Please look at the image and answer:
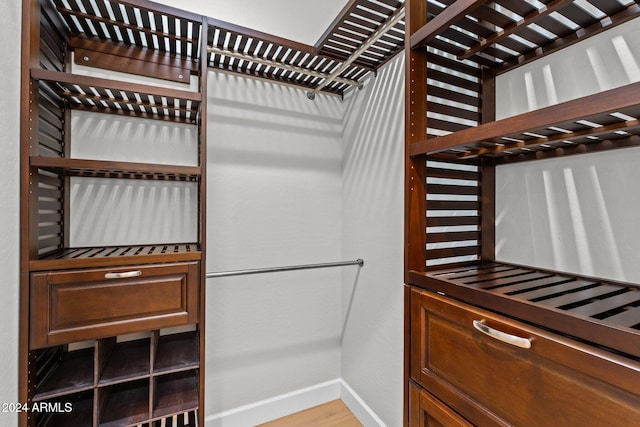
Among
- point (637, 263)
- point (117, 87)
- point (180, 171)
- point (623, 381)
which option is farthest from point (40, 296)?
point (637, 263)

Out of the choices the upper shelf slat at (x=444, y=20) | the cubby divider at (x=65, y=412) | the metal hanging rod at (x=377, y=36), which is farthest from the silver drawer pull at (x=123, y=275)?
the metal hanging rod at (x=377, y=36)

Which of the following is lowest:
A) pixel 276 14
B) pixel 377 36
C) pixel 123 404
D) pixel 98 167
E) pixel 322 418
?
pixel 322 418

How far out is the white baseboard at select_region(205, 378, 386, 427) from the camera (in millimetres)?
1668

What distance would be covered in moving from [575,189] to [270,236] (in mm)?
1402

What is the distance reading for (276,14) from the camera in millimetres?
1754

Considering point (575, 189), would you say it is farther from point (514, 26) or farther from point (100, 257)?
point (100, 257)

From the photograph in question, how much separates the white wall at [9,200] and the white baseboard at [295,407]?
1.02 meters

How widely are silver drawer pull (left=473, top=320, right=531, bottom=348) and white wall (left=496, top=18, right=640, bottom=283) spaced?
439 mm

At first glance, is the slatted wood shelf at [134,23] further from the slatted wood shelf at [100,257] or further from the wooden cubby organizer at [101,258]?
the slatted wood shelf at [100,257]

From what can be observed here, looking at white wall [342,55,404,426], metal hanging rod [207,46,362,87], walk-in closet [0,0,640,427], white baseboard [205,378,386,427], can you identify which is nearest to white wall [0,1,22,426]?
walk-in closet [0,0,640,427]

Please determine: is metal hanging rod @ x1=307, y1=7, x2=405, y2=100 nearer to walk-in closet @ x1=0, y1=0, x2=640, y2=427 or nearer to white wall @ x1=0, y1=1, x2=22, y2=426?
walk-in closet @ x1=0, y1=0, x2=640, y2=427

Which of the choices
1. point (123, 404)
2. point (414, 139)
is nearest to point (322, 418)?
point (123, 404)

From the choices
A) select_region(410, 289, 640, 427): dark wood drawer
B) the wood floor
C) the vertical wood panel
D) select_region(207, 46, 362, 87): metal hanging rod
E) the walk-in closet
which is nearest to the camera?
select_region(410, 289, 640, 427): dark wood drawer

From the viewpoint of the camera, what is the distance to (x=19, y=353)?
3.14 ft
